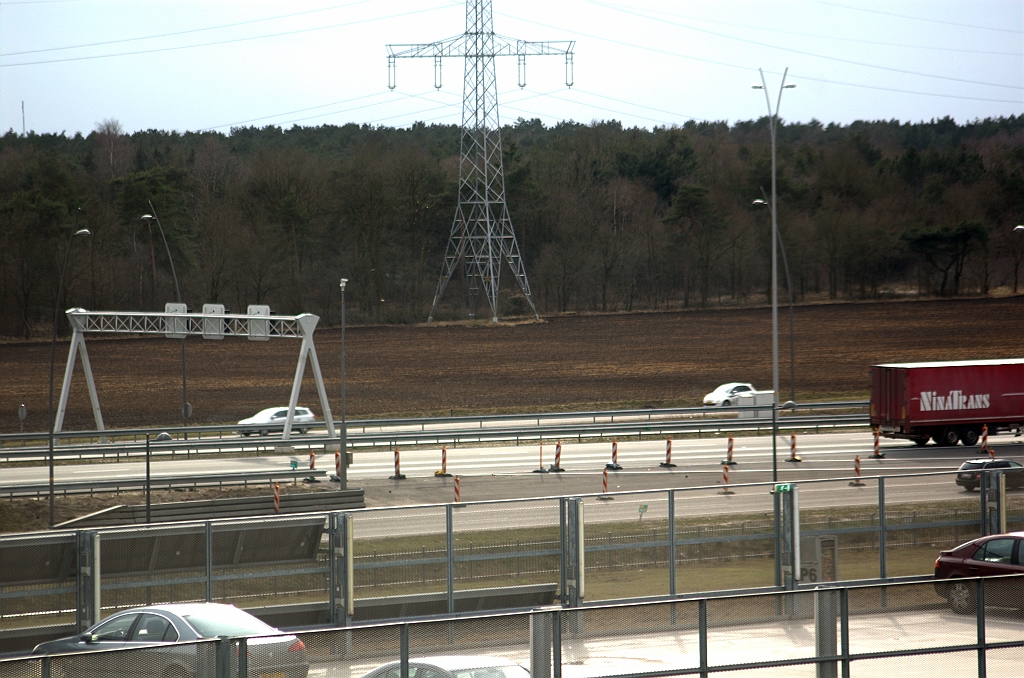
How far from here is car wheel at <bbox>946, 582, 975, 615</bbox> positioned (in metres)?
9.27

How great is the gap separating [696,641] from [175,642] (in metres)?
4.62

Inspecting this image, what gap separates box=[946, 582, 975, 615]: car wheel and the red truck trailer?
30.3 meters

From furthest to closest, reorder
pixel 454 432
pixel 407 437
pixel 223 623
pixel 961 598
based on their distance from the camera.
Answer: pixel 454 432
pixel 407 437
pixel 223 623
pixel 961 598

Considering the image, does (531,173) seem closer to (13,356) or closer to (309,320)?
(13,356)

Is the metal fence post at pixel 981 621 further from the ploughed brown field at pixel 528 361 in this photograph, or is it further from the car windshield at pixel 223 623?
the ploughed brown field at pixel 528 361

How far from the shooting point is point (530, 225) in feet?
299

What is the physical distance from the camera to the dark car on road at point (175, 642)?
24.7 feet

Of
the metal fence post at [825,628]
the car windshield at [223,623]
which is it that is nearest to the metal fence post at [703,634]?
the metal fence post at [825,628]

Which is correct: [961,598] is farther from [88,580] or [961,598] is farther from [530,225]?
[530,225]

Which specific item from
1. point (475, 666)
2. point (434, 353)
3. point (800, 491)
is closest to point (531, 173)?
point (434, 353)

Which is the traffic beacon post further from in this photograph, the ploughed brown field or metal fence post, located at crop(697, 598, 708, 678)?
the ploughed brown field

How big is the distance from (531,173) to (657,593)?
261 ft

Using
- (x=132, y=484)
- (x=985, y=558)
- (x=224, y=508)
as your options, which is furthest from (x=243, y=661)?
(x=132, y=484)

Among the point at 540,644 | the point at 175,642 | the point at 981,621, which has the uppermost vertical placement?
the point at 540,644
